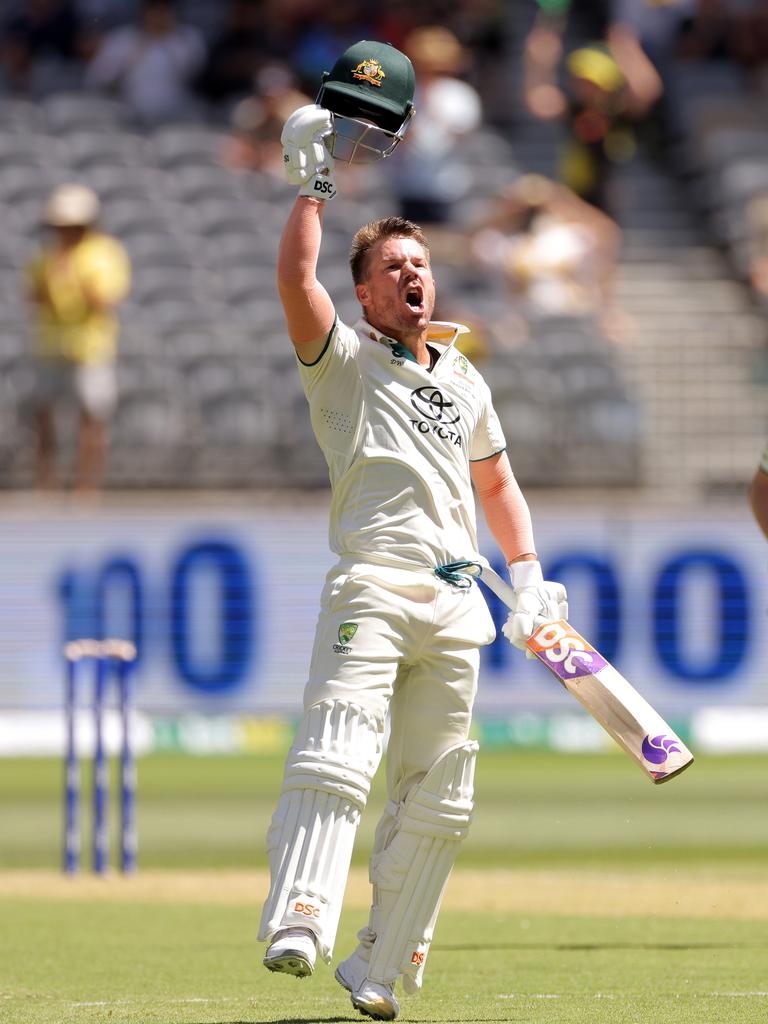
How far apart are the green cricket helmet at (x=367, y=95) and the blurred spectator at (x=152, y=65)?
13620 mm

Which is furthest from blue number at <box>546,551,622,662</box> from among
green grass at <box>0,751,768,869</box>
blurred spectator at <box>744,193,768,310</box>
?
blurred spectator at <box>744,193,768,310</box>

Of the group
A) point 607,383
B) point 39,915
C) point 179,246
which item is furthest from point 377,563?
point 179,246

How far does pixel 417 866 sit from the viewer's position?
17.6 ft

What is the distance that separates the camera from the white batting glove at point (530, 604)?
5543mm

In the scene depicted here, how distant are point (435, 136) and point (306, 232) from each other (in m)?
12.5

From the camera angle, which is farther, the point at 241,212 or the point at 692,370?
the point at 241,212

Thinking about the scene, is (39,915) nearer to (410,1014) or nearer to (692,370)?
(410,1014)

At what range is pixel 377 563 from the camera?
538cm

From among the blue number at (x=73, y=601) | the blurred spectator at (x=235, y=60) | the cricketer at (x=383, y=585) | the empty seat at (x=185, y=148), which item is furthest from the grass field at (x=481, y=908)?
the blurred spectator at (x=235, y=60)

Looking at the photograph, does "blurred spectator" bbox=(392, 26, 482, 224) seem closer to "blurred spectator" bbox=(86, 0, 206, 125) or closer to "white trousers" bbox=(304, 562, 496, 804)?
"blurred spectator" bbox=(86, 0, 206, 125)

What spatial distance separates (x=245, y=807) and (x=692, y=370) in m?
5.45

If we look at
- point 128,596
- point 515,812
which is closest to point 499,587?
point 515,812

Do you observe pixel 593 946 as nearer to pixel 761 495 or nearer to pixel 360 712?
pixel 761 495

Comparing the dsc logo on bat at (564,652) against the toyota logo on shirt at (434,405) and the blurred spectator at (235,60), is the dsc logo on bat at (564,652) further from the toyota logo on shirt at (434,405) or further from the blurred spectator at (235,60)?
the blurred spectator at (235,60)
